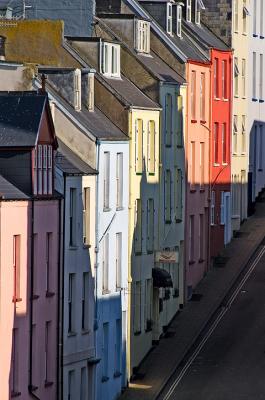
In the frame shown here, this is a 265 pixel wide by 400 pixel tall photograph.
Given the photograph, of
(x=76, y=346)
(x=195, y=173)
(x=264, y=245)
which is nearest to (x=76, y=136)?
(x=76, y=346)

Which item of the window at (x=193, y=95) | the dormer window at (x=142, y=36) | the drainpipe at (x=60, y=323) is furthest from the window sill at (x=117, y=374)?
the window at (x=193, y=95)

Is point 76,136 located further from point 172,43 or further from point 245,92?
point 245,92

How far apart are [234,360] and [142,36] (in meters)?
16.3

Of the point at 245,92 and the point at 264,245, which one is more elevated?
the point at 245,92

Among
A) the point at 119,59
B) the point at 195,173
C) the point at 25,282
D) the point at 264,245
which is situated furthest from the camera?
the point at 264,245

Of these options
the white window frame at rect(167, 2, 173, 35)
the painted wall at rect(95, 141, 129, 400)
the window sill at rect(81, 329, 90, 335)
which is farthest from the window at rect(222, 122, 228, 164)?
the window sill at rect(81, 329, 90, 335)

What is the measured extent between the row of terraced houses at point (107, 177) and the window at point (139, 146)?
8cm

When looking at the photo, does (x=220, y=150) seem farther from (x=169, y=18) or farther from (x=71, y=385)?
(x=71, y=385)

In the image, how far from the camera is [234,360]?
89875mm

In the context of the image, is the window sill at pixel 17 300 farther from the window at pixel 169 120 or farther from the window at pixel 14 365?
the window at pixel 169 120

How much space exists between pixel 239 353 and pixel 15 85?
18627mm

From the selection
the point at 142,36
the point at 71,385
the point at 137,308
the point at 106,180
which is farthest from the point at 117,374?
the point at 142,36

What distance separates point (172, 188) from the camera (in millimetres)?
97500

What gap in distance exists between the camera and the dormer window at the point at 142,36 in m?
95.5
